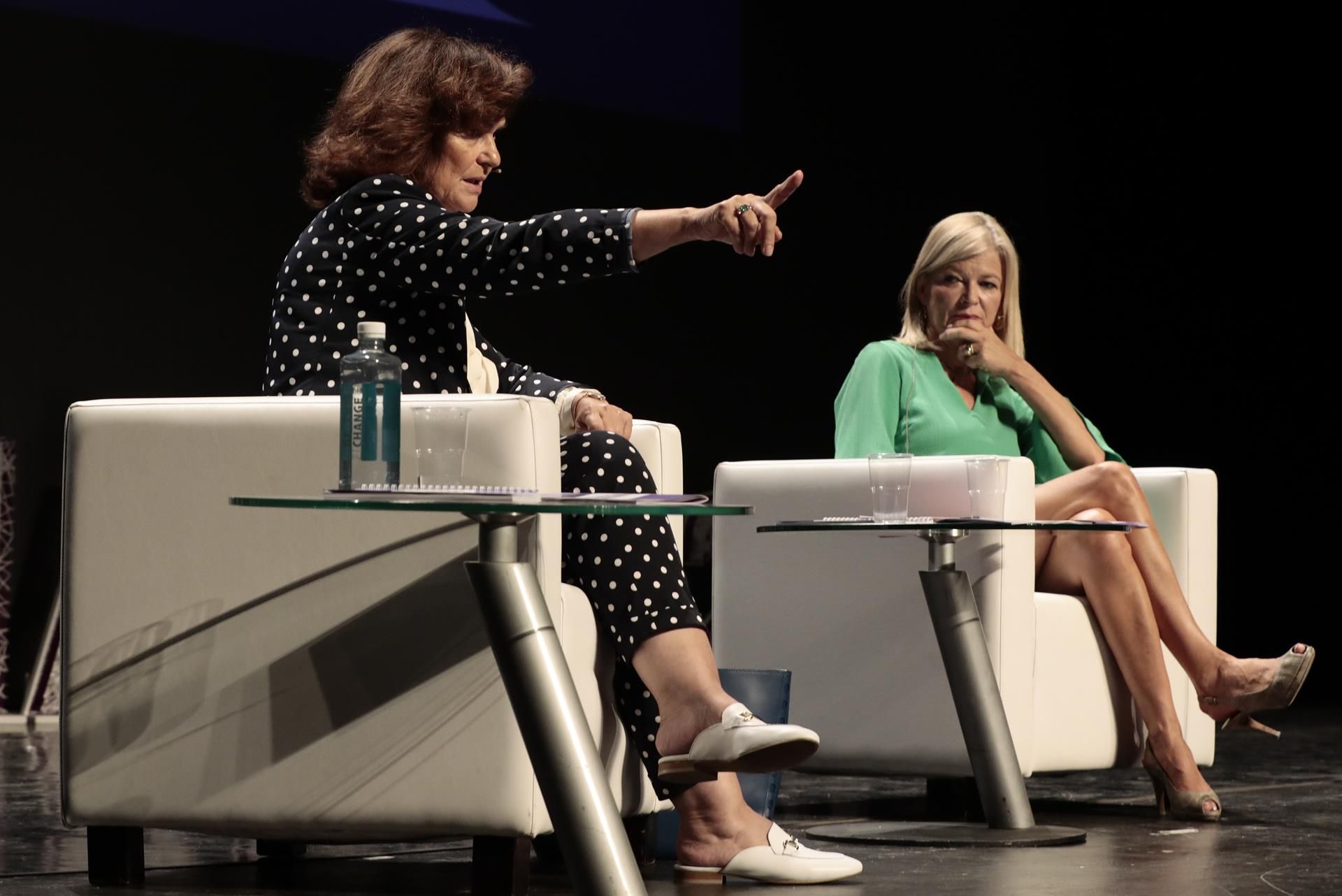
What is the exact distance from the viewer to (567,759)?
1.66 m

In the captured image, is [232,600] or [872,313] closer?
[232,600]

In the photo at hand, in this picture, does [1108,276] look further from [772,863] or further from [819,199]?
[772,863]

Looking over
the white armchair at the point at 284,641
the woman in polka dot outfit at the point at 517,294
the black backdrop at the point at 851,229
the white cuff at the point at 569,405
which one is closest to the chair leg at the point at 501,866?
the white armchair at the point at 284,641

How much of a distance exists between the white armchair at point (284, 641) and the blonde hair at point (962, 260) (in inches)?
64.9

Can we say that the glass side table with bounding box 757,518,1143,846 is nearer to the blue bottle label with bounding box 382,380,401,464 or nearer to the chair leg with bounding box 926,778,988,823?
the chair leg with bounding box 926,778,988,823

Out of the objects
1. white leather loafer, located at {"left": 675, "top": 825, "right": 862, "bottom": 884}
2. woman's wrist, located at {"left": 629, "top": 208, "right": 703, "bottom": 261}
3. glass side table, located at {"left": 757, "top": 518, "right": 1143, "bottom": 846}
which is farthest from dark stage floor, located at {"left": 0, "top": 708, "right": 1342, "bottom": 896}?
woman's wrist, located at {"left": 629, "top": 208, "right": 703, "bottom": 261}

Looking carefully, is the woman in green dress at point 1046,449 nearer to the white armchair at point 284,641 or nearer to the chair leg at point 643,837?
the chair leg at point 643,837

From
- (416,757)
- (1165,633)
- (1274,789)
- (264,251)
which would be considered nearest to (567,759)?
(416,757)

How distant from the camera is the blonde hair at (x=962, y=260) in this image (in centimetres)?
359

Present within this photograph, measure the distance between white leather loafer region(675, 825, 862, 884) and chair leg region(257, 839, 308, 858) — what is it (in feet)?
1.97

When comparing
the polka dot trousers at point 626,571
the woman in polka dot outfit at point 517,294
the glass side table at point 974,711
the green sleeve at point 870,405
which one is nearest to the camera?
the woman in polka dot outfit at point 517,294

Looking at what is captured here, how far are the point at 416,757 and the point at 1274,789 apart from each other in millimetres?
2041

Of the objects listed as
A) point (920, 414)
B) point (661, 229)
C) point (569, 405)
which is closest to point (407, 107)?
point (569, 405)

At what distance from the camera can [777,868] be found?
214cm
